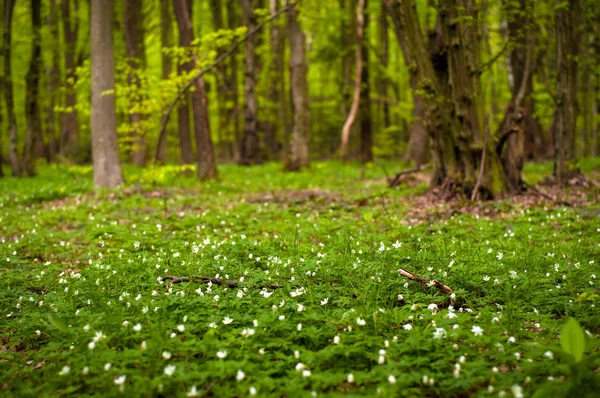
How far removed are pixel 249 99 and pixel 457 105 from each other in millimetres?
13713

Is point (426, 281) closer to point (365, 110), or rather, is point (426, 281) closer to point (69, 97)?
point (365, 110)

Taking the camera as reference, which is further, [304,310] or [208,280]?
[208,280]

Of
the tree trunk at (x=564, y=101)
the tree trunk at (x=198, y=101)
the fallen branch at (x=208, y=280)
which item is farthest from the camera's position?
the tree trunk at (x=198, y=101)

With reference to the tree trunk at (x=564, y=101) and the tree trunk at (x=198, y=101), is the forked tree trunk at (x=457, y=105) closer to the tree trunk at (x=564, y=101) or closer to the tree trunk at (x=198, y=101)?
the tree trunk at (x=564, y=101)

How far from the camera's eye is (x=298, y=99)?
20.3 metres

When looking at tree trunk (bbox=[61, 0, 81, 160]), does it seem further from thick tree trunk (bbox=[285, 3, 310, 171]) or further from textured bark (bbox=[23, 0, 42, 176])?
thick tree trunk (bbox=[285, 3, 310, 171])

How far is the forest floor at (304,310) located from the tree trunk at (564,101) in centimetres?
383

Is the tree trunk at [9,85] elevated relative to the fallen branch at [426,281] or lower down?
elevated

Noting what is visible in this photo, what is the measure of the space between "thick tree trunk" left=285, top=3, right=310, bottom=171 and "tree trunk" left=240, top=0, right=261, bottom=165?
6.61 feet

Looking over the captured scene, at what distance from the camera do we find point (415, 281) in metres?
5.10

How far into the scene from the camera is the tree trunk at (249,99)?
72.1 feet

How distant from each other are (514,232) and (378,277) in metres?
3.57

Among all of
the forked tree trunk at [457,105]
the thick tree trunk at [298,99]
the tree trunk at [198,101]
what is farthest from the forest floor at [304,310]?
the thick tree trunk at [298,99]


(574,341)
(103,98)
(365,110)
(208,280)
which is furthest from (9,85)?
(574,341)
